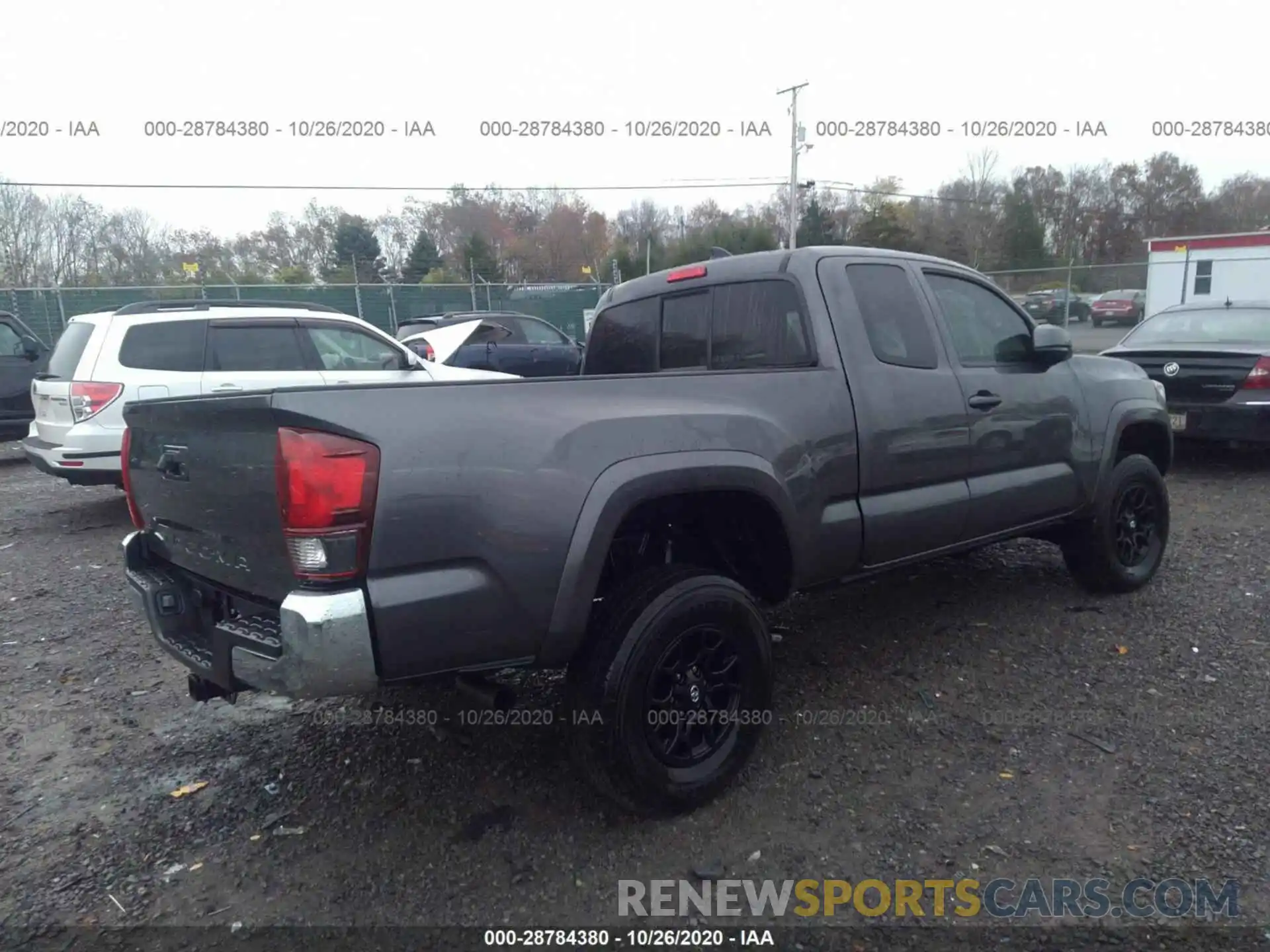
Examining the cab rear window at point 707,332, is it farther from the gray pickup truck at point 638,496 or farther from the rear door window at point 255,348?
the rear door window at point 255,348

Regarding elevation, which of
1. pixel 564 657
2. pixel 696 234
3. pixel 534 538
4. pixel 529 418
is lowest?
pixel 564 657

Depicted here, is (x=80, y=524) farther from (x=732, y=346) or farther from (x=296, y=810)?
(x=732, y=346)

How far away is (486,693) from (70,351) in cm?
650

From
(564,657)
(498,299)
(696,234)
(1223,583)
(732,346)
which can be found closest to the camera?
(564,657)

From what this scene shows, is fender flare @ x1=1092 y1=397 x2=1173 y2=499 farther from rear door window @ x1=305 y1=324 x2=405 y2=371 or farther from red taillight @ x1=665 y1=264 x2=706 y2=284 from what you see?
rear door window @ x1=305 y1=324 x2=405 y2=371

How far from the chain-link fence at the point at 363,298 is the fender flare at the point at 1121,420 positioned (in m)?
15.9

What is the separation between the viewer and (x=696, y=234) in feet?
87.4

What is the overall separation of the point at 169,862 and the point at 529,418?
185 cm

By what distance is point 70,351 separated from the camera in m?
7.11

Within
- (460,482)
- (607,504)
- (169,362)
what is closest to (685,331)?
(607,504)

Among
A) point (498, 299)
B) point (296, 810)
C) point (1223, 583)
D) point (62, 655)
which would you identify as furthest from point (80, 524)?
point (498, 299)

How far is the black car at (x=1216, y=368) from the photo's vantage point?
23.4 feet

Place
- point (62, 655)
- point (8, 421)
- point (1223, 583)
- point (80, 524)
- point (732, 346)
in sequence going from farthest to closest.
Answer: point (8, 421)
point (80, 524)
point (1223, 583)
point (62, 655)
point (732, 346)

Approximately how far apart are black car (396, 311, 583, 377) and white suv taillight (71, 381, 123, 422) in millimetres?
5842
